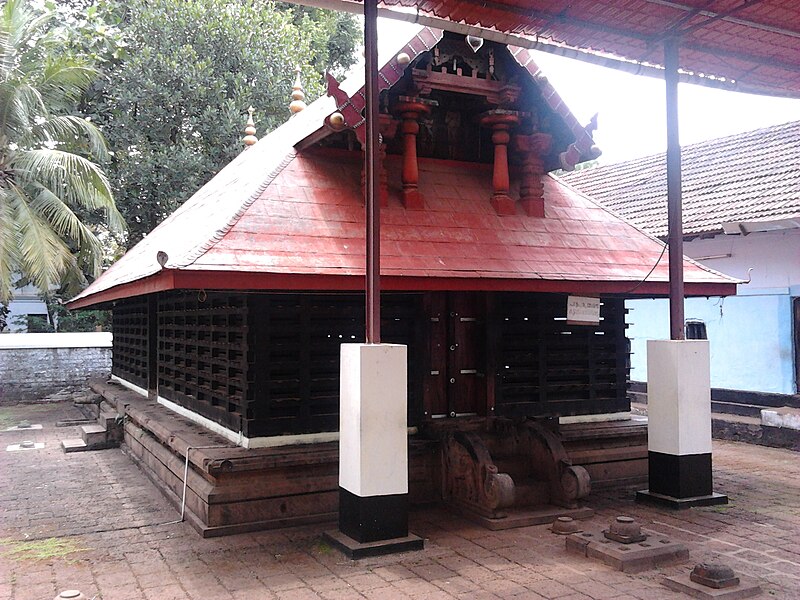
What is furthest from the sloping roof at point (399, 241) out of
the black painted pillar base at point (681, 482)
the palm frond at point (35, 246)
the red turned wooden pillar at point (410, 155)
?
the palm frond at point (35, 246)

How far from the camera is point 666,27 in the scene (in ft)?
22.1

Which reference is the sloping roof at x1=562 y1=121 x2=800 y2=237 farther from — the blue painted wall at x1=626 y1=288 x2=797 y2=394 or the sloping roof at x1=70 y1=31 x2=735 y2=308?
the sloping roof at x1=70 y1=31 x2=735 y2=308

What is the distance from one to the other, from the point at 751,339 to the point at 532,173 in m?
5.58

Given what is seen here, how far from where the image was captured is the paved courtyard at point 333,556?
4641mm

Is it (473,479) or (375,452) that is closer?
(375,452)

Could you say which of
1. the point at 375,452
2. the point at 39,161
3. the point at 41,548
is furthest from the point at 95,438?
the point at 39,161

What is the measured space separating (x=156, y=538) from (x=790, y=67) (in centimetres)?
765

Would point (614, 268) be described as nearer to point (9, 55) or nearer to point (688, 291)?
point (688, 291)

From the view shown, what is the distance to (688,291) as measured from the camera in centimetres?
720

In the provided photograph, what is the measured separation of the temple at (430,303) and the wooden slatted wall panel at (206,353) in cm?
3

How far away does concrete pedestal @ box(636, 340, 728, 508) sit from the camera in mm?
6570

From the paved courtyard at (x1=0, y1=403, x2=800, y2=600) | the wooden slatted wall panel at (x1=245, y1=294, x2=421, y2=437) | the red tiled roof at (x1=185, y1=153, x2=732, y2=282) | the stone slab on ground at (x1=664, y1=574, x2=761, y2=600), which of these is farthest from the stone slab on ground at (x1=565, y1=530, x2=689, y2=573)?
the wooden slatted wall panel at (x1=245, y1=294, x2=421, y2=437)

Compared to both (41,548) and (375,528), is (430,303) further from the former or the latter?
(41,548)

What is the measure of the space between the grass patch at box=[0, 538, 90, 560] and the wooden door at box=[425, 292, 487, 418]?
3.38 m
